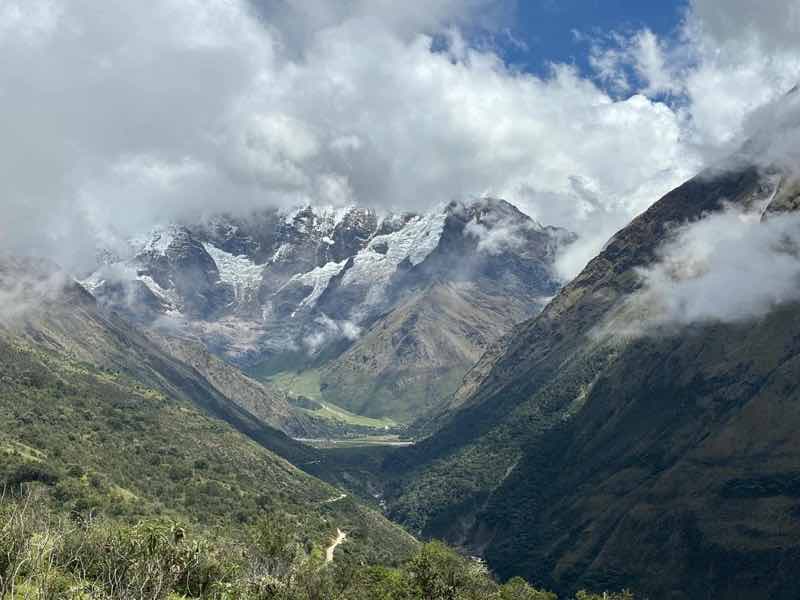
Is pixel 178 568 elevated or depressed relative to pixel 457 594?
depressed

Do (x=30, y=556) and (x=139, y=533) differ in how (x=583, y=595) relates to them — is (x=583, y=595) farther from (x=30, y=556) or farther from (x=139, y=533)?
(x=30, y=556)

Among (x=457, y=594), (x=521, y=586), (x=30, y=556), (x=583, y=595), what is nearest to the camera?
(x=30, y=556)

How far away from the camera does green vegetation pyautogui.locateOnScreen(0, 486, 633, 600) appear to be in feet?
228

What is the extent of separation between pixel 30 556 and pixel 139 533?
1636 inches

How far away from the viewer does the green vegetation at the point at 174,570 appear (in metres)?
69.6

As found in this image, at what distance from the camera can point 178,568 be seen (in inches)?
3260

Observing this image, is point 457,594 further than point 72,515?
No

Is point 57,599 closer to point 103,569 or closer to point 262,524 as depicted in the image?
point 103,569

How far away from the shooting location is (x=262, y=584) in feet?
333

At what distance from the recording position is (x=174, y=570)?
82.4m

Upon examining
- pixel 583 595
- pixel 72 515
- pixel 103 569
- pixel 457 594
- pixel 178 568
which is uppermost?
pixel 583 595

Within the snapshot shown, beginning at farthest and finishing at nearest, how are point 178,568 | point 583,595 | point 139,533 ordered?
point 583,595, point 139,533, point 178,568

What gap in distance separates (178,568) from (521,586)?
132 meters

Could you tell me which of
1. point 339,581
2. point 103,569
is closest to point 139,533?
point 103,569
